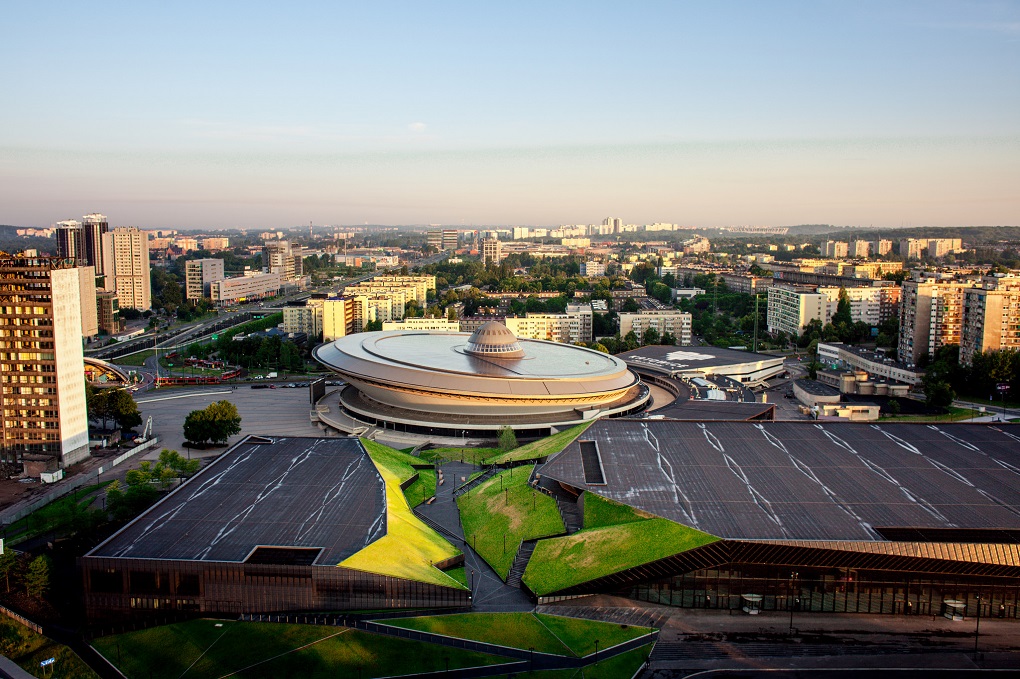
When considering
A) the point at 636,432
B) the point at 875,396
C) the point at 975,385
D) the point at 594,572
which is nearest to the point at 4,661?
the point at 594,572

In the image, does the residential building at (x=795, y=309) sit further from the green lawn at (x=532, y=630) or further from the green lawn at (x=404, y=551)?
the green lawn at (x=532, y=630)

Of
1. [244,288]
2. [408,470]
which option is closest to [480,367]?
[408,470]

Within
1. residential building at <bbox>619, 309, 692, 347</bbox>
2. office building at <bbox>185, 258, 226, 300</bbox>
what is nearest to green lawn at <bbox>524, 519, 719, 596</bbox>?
residential building at <bbox>619, 309, 692, 347</bbox>

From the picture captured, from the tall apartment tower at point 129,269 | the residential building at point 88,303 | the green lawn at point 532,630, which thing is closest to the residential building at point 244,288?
the tall apartment tower at point 129,269

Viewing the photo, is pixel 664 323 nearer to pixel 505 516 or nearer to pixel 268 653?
pixel 505 516

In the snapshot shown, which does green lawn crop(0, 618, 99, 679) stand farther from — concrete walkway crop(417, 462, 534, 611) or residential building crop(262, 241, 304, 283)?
residential building crop(262, 241, 304, 283)

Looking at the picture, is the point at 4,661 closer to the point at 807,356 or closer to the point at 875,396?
the point at 875,396

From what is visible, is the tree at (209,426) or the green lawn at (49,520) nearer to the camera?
the green lawn at (49,520)
